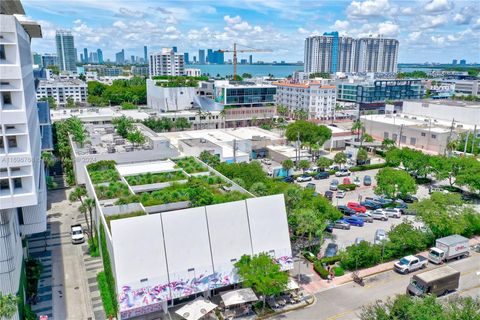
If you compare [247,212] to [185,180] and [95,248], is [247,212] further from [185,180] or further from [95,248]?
[95,248]

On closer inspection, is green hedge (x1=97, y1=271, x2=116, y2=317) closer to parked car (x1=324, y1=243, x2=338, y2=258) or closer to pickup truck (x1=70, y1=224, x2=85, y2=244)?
pickup truck (x1=70, y1=224, x2=85, y2=244)

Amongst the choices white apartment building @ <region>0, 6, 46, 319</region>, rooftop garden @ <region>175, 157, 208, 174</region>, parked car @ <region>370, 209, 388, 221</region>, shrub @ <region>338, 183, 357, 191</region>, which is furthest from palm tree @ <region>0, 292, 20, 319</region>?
shrub @ <region>338, 183, 357, 191</region>

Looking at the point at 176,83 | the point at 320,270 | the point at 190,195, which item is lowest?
the point at 320,270

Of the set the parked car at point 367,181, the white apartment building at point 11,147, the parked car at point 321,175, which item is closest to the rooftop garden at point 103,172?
the white apartment building at point 11,147

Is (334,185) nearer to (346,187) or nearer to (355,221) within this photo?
(346,187)

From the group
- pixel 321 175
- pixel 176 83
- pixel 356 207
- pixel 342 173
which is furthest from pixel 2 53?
pixel 176 83

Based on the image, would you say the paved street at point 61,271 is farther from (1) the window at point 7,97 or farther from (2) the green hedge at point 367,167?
(2) the green hedge at point 367,167

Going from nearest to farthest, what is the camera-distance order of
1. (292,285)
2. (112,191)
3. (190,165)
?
1. (292,285)
2. (112,191)
3. (190,165)
